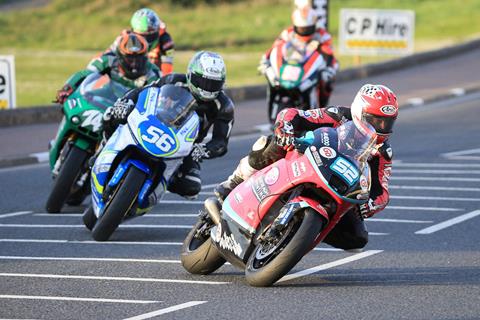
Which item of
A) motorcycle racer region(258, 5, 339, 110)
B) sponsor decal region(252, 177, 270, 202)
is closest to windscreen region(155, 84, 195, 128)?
sponsor decal region(252, 177, 270, 202)

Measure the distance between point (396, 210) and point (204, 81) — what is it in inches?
120

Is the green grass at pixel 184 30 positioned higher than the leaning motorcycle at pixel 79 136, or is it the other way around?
the leaning motorcycle at pixel 79 136

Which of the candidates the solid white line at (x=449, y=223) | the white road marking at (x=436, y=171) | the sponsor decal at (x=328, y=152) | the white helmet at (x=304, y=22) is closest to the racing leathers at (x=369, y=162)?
the sponsor decal at (x=328, y=152)

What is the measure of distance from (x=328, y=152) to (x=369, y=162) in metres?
0.76

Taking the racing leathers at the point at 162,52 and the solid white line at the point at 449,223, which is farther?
the racing leathers at the point at 162,52

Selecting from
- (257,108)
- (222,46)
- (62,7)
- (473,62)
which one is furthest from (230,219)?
(62,7)

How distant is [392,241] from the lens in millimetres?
11930

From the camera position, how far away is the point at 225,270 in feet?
34.4

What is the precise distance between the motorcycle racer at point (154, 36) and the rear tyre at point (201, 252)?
7.47 metres

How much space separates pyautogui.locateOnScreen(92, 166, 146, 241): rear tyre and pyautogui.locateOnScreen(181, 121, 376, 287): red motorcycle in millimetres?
1559

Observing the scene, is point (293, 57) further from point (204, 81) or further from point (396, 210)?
point (204, 81)

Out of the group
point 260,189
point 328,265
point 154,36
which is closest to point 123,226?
point 328,265

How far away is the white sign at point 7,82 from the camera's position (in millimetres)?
20188

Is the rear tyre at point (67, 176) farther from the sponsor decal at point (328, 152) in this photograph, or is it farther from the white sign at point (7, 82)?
the white sign at point (7, 82)
